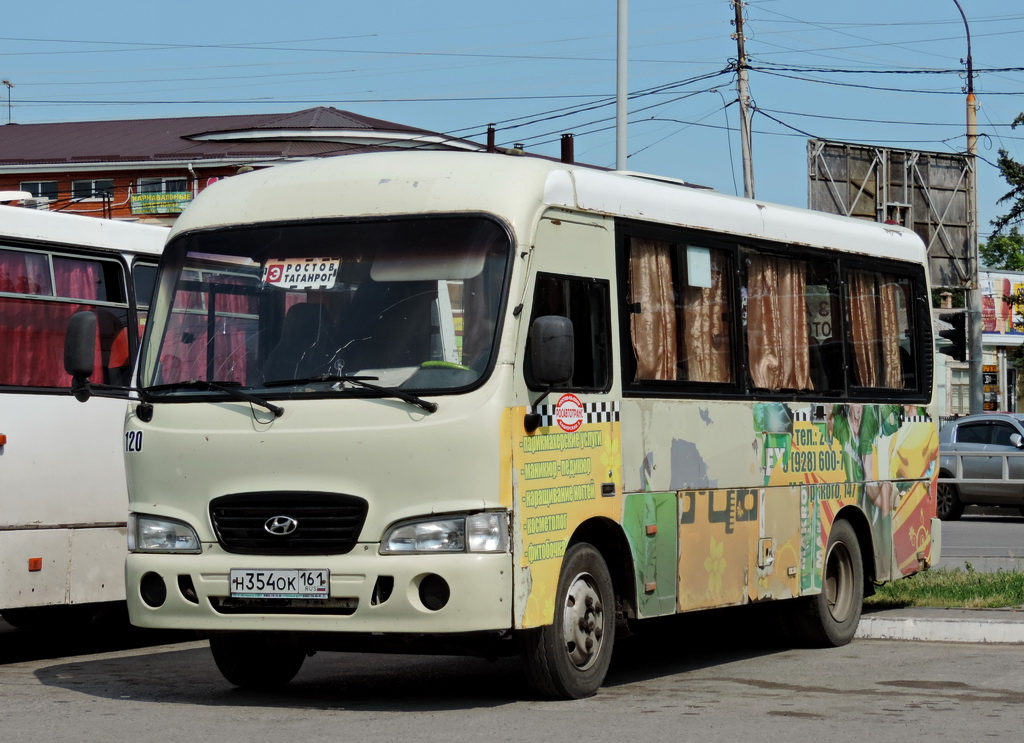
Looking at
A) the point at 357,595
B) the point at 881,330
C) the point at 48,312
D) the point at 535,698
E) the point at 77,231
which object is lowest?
the point at 535,698

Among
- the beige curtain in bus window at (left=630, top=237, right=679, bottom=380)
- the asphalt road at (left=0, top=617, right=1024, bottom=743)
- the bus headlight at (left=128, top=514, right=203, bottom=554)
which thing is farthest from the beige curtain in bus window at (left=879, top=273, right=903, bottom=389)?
the bus headlight at (left=128, top=514, right=203, bottom=554)

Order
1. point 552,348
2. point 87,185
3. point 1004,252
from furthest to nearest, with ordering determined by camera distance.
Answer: point 1004,252, point 87,185, point 552,348

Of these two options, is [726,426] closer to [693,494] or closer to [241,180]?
[693,494]

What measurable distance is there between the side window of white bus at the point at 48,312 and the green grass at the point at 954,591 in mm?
6477

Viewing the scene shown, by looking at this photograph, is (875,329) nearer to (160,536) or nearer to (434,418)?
(434,418)

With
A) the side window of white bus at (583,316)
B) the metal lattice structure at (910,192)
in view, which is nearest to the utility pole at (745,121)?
the metal lattice structure at (910,192)

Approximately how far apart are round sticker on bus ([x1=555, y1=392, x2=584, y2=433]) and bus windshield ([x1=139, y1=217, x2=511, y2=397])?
62cm

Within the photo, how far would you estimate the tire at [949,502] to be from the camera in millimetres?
29594

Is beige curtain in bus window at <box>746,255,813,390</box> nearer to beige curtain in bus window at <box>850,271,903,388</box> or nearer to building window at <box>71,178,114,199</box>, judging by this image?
beige curtain in bus window at <box>850,271,903,388</box>

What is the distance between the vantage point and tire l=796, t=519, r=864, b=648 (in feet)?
40.4

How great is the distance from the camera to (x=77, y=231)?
12383mm

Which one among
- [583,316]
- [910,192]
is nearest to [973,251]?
[910,192]

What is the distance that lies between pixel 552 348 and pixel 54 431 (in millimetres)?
4405

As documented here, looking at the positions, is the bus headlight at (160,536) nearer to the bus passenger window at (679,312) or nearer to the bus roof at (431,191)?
the bus roof at (431,191)
